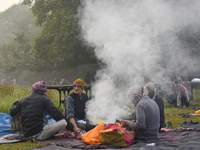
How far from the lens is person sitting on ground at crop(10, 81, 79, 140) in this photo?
531cm

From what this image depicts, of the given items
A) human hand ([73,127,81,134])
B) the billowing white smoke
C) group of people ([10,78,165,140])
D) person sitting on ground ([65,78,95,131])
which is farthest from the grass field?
the billowing white smoke

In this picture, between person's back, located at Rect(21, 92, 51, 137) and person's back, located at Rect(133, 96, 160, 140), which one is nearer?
person's back, located at Rect(133, 96, 160, 140)

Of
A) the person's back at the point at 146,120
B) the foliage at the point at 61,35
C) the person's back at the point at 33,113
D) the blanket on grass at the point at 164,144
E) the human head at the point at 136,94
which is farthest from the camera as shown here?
the foliage at the point at 61,35

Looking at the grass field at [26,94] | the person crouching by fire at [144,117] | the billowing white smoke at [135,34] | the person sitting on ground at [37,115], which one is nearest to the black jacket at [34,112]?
the person sitting on ground at [37,115]

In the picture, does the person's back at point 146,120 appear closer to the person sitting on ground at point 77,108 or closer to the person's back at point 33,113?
the person sitting on ground at point 77,108

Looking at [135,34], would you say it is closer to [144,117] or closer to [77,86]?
[77,86]

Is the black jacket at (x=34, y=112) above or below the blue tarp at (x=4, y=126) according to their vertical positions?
above

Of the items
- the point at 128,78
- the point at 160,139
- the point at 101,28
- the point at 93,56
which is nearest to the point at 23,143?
the point at 160,139

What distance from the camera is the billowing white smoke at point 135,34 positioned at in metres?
9.54

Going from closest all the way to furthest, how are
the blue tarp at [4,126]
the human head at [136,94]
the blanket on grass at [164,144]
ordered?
the blanket on grass at [164,144], the human head at [136,94], the blue tarp at [4,126]

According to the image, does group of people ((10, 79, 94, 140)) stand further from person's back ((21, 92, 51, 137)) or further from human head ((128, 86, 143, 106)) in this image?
human head ((128, 86, 143, 106))

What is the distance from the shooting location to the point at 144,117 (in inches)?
177

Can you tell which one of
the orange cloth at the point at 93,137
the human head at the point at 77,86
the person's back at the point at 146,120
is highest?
the human head at the point at 77,86

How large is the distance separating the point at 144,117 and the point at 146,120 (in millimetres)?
138
